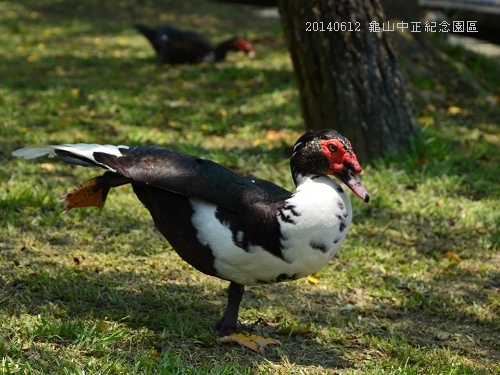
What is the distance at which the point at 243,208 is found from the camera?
3.53m

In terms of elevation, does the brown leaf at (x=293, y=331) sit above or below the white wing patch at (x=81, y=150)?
below

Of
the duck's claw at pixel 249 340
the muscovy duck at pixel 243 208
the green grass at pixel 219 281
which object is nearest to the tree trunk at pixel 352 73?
the green grass at pixel 219 281

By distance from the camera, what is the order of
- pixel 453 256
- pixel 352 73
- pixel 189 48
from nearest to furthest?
pixel 453 256, pixel 352 73, pixel 189 48

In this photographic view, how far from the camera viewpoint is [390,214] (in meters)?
5.73

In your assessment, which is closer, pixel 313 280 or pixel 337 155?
pixel 337 155

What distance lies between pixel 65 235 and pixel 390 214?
7.33ft

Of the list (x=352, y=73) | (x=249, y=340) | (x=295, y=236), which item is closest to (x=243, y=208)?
(x=295, y=236)

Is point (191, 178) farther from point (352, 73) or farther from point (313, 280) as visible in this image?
point (352, 73)

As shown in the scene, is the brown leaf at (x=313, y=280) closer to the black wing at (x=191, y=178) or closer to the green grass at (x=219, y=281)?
the green grass at (x=219, y=281)

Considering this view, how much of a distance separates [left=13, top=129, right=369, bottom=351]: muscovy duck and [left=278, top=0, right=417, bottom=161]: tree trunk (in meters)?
2.71

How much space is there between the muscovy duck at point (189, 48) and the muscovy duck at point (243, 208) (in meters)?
6.03

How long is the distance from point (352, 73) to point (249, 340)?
317cm

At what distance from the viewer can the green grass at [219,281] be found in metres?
3.71

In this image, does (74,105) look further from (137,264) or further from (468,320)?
(468,320)
